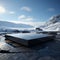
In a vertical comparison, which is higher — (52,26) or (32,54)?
(52,26)

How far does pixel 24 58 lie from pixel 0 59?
1149mm

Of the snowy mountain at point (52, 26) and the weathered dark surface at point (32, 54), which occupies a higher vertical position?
the snowy mountain at point (52, 26)

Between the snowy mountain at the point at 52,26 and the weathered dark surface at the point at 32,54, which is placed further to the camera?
the snowy mountain at the point at 52,26

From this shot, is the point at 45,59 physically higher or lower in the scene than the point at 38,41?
lower

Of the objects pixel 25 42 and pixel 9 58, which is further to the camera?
pixel 25 42

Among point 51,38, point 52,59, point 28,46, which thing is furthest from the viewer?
point 51,38

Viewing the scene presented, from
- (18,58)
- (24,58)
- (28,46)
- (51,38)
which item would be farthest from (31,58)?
(51,38)

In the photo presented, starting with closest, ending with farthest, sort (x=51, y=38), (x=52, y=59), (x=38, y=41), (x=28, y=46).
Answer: (x=52, y=59)
(x=28, y=46)
(x=38, y=41)
(x=51, y=38)

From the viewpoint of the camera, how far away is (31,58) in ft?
14.4

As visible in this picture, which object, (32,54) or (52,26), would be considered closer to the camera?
(32,54)

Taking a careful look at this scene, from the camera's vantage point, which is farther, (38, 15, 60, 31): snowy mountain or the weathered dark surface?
(38, 15, 60, 31): snowy mountain

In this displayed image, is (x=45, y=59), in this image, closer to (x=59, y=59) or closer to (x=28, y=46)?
(x=59, y=59)

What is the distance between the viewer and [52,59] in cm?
420

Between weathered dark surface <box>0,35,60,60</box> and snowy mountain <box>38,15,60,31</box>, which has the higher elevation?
→ snowy mountain <box>38,15,60,31</box>
